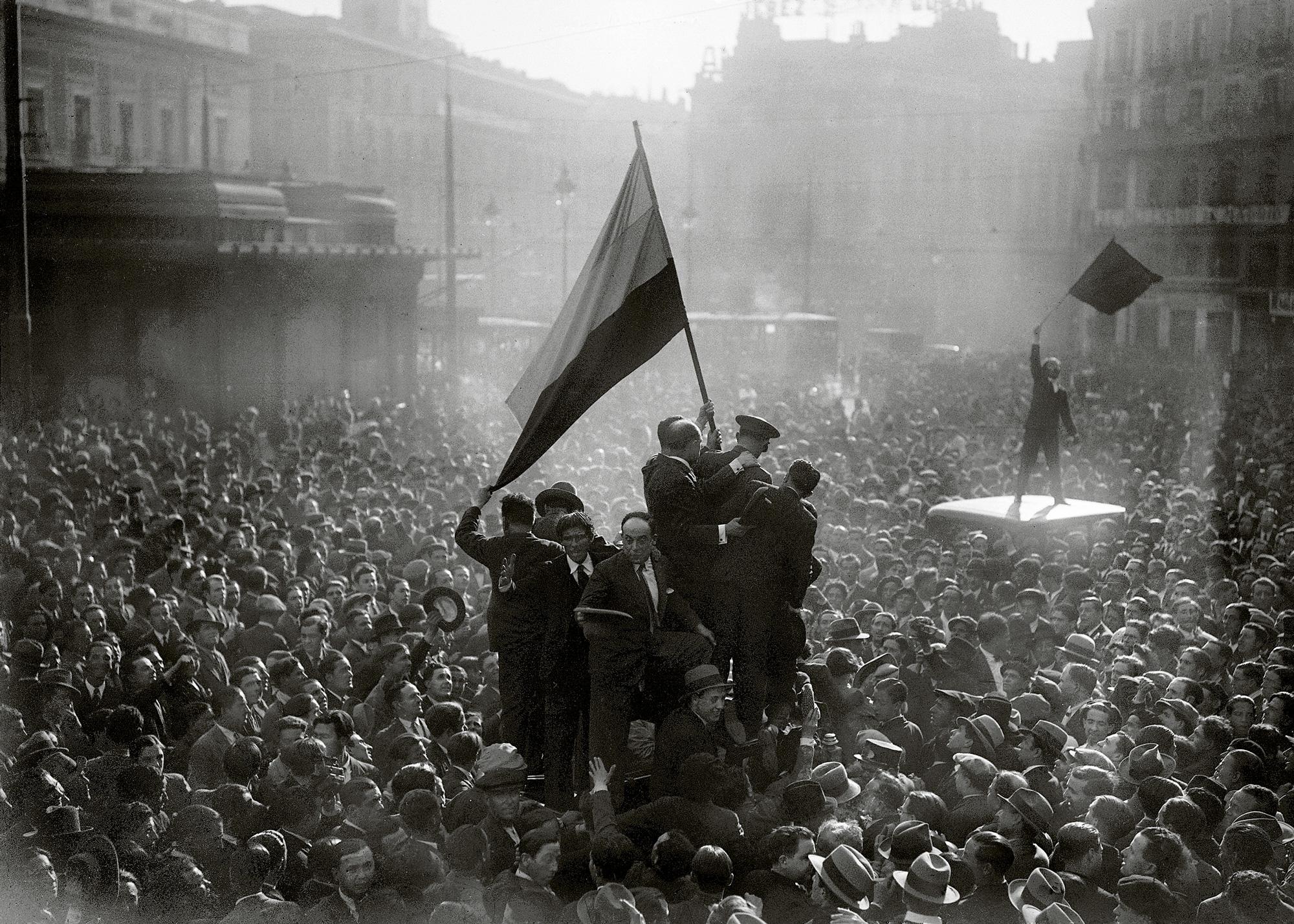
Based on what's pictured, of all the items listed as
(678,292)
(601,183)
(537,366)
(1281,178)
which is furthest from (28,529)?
(601,183)

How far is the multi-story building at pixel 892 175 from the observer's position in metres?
71.6

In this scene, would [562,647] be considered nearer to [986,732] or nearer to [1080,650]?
[986,732]

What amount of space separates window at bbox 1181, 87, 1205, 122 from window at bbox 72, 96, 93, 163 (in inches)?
1492

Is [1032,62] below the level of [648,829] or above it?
above

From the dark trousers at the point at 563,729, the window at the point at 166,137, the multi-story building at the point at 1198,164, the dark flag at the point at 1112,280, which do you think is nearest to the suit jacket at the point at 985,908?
the dark trousers at the point at 563,729

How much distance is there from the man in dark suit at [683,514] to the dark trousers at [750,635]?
0.58ft

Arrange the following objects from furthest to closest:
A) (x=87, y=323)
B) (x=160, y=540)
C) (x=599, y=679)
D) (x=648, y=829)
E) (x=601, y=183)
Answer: (x=601, y=183)
(x=87, y=323)
(x=160, y=540)
(x=599, y=679)
(x=648, y=829)

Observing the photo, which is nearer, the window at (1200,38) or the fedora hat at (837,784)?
the fedora hat at (837,784)

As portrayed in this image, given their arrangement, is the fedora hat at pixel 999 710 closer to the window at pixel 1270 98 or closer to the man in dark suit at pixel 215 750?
the man in dark suit at pixel 215 750

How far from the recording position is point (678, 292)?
8.45 metres

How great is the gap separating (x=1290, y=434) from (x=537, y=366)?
47.8 ft

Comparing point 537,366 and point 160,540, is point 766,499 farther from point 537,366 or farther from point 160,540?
point 160,540

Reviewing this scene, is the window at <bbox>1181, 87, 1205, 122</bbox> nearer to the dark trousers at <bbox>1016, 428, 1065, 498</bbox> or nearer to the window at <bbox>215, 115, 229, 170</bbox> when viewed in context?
the window at <bbox>215, 115, 229, 170</bbox>

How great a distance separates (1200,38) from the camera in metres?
50.7
